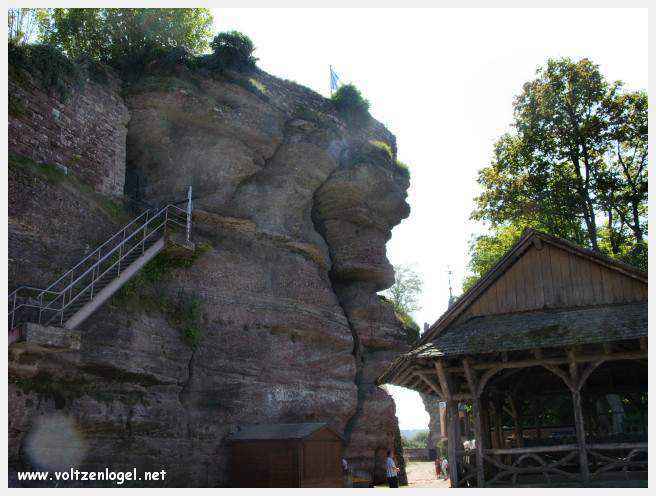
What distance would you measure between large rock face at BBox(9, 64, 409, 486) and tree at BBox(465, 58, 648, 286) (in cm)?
585

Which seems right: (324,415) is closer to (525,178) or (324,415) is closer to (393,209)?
(393,209)

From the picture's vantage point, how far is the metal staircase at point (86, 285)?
16.9 meters

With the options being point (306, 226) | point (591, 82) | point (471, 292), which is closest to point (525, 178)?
A: point (591, 82)

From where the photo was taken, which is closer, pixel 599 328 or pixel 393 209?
pixel 599 328

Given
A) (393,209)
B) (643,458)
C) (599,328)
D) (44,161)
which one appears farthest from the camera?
(393,209)

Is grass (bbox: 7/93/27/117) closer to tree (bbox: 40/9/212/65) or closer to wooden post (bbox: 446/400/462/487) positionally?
tree (bbox: 40/9/212/65)

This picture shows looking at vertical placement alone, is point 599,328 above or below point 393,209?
below

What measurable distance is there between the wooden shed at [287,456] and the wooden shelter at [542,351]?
11.9 ft

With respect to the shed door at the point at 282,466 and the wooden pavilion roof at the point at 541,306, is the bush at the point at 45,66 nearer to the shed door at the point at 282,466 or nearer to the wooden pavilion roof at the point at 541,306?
the shed door at the point at 282,466

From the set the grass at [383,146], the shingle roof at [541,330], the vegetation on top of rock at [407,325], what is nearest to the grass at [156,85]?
the grass at [383,146]

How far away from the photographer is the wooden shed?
18.6 meters

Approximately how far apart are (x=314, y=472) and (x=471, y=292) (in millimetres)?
7114

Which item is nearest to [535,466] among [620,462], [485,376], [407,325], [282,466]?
[620,462]

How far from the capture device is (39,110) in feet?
68.4
